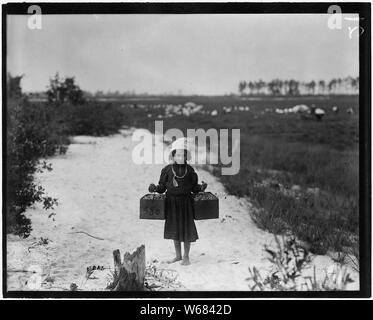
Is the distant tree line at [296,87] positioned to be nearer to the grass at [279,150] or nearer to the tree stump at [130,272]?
the grass at [279,150]

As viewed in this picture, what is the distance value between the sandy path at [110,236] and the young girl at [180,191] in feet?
1.21

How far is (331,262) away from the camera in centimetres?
574

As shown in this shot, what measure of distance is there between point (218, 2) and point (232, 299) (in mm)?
3340

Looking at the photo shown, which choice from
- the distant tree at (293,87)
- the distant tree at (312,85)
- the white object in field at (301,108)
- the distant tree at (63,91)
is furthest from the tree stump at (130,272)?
the white object in field at (301,108)

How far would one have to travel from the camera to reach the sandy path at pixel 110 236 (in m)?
5.52

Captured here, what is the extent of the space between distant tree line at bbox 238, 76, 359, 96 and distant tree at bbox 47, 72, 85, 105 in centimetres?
228

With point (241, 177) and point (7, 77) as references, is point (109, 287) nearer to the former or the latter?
point (7, 77)

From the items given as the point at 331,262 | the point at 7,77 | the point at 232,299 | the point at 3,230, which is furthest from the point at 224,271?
the point at 7,77

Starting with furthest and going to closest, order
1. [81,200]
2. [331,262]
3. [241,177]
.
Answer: [241,177] < [81,200] < [331,262]

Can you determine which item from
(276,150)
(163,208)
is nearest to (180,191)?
(163,208)

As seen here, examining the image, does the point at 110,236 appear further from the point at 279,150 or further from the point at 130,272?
the point at 279,150

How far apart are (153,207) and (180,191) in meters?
0.36

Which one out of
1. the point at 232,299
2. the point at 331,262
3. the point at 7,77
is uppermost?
the point at 7,77
